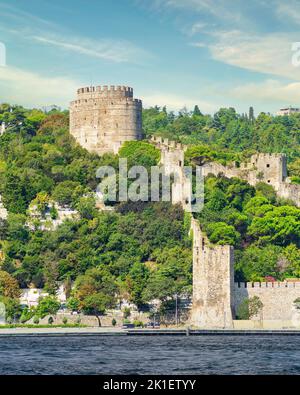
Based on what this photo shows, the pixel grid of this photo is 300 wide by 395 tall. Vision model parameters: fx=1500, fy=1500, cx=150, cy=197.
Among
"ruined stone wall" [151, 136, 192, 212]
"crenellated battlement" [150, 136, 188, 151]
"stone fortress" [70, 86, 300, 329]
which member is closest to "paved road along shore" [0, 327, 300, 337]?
"stone fortress" [70, 86, 300, 329]

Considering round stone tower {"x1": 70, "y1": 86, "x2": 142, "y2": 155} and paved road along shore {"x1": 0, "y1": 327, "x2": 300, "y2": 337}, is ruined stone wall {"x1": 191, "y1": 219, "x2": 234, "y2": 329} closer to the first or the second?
paved road along shore {"x1": 0, "y1": 327, "x2": 300, "y2": 337}

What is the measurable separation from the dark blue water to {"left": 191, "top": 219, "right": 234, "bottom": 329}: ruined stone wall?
1.89 m

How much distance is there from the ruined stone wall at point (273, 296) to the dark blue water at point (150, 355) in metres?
2.29

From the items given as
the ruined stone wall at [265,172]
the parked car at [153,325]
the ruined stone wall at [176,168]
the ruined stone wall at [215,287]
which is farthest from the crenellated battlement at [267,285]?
the ruined stone wall at [265,172]

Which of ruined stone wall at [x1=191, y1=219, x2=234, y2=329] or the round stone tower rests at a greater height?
the round stone tower

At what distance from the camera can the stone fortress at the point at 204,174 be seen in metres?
71.4

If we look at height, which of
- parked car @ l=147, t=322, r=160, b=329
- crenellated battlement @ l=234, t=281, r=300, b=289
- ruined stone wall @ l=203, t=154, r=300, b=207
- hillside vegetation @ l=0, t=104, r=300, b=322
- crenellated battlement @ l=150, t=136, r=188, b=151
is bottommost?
parked car @ l=147, t=322, r=160, b=329

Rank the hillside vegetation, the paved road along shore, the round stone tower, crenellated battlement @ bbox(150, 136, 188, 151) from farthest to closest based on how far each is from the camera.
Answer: the round stone tower
crenellated battlement @ bbox(150, 136, 188, 151)
the hillside vegetation
the paved road along shore

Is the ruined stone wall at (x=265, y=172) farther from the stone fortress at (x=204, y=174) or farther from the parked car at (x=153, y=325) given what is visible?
the parked car at (x=153, y=325)

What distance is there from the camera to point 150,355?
2356 inches

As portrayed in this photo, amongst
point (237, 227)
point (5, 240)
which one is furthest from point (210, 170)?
point (5, 240)

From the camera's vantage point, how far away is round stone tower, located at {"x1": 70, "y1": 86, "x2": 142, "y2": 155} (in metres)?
88.8
